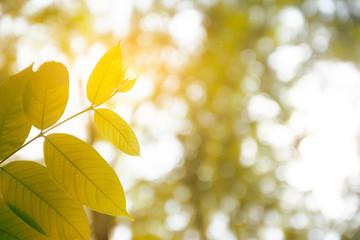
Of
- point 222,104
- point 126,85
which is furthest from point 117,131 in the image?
point 222,104

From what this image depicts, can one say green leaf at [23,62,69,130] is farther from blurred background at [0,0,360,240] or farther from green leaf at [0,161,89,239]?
blurred background at [0,0,360,240]

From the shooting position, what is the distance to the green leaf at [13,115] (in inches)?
8.7

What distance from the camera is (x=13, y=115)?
229 mm

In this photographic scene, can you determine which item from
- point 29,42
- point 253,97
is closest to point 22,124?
point 29,42

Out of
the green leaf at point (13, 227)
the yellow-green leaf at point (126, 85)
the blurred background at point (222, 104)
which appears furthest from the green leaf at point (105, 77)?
the blurred background at point (222, 104)

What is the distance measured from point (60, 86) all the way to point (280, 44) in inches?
182

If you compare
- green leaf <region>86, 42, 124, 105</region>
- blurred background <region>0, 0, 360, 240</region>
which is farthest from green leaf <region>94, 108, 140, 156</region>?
blurred background <region>0, 0, 360, 240</region>

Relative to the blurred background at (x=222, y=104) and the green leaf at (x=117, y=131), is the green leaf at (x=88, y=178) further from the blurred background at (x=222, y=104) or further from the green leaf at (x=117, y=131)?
the blurred background at (x=222, y=104)

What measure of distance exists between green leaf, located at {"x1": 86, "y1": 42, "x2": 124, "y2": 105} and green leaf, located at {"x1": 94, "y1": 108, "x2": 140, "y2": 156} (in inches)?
0.6

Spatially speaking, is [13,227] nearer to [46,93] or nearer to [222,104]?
[46,93]

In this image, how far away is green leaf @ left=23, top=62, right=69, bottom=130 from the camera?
0.23m

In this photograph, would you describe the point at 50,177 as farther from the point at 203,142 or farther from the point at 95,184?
the point at 203,142

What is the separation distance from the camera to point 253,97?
4375 mm

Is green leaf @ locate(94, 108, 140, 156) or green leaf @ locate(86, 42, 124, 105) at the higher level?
green leaf @ locate(86, 42, 124, 105)
